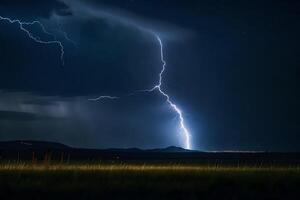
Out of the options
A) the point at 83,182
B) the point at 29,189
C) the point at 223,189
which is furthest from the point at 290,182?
the point at 29,189

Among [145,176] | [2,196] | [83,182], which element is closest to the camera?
[2,196]

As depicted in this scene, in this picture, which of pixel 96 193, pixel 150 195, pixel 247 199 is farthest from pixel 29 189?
pixel 247 199

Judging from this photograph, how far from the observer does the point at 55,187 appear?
18.8 metres

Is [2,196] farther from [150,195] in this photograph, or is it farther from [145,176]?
[145,176]

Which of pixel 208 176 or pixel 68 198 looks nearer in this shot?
pixel 68 198

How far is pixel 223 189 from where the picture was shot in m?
19.0

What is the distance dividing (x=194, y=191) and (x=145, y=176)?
4.70 metres

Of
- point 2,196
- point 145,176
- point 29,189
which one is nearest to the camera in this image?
point 2,196

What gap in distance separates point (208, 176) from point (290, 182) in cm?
357

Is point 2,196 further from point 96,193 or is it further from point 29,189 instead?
point 96,193

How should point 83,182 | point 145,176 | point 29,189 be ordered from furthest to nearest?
point 145,176
point 83,182
point 29,189

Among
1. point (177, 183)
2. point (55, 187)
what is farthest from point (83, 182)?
point (177, 183)

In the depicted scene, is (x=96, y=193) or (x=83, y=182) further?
(x=83, y=182)

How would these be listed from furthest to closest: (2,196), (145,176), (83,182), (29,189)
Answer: (145,176)
(83,182)
(29,189)
(2,196)
